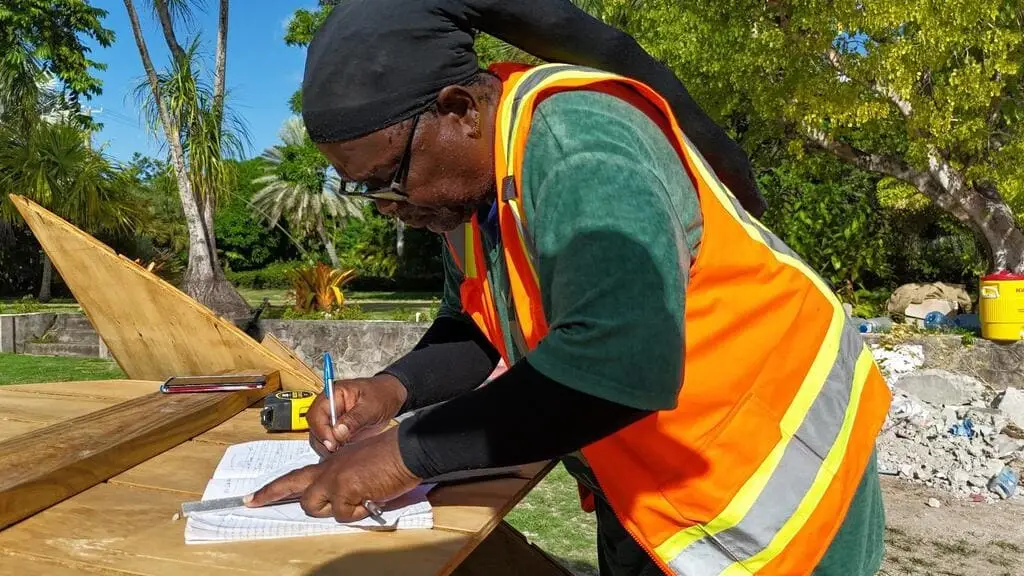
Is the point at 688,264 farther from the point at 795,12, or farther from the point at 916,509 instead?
the point at 795,12

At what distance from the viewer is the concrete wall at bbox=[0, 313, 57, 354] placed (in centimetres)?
1175

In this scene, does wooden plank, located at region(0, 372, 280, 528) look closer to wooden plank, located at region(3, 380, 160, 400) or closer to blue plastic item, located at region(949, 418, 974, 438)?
wooden plank, located at region(3, 380, 160, 400)

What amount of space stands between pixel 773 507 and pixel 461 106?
713mm

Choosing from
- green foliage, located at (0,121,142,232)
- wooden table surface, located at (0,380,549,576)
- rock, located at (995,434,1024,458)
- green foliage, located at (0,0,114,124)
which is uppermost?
green foliage, located at (0,0,114,124)

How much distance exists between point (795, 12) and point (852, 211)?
167 inches

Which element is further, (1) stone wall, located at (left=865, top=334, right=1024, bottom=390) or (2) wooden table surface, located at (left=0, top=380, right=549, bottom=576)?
(1) stone wall, located at (left=865, top=334, right=1024, bottom=390)

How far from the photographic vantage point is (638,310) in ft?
2.99

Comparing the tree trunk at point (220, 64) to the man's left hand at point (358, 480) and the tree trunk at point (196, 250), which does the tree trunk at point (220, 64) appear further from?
the man's left hand at point (358, 480)

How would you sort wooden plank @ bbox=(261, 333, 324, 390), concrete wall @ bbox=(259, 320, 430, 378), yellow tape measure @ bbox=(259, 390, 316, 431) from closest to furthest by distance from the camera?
yellow tape measure @ bbox=(259, 390, 316, 431) < wooden plank @ bbox=(261, 333, 324, 390) < concrete wall @ bbox=(259, 320, 430, 378)

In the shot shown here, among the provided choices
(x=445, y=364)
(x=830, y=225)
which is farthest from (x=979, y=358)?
(x=445, y=364)

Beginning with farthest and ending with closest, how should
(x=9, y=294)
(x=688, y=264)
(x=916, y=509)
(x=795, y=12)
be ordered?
(x=9, y=294), (x=795, y=12), (x=916, y=509), (x=688, y=264)

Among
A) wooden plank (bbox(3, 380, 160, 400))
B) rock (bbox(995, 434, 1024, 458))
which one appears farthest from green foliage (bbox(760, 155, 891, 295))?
wooden plank (bbox(3, 380, 160, 400))

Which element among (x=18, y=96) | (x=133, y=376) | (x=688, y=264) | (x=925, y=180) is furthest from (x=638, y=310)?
(x=18, y=96)

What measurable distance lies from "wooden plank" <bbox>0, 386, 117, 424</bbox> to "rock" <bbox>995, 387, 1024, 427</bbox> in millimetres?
6990
